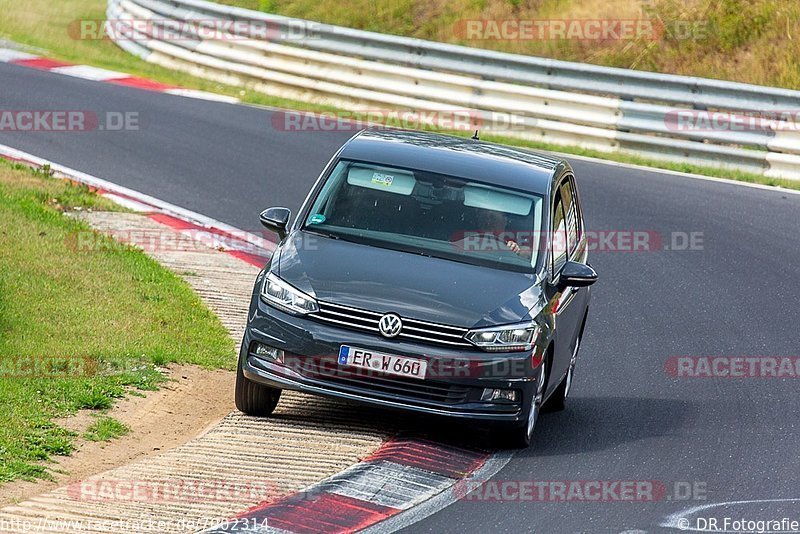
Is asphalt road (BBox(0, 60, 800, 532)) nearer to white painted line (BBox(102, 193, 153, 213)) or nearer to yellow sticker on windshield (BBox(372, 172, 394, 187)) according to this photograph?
white painted line (BBox(102, 193, 153, 213))

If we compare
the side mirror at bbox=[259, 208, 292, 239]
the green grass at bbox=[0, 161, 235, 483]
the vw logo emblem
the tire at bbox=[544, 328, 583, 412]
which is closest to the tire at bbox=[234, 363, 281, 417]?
the green grass at bbox=[0, 161, 235, 483]

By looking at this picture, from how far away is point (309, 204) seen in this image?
954 centimetres

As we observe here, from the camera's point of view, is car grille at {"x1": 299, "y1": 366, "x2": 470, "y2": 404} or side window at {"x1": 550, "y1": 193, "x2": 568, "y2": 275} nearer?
car grille at {"x1": 299, "y1": 366, "x2": 470, "y2": 404}

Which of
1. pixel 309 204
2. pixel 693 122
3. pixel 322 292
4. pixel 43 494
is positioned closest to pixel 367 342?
pixel 322 292

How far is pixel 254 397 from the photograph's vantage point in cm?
885

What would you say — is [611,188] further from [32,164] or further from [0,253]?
[0,253]

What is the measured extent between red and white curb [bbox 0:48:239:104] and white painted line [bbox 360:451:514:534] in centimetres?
1483

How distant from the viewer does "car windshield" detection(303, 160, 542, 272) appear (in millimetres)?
9266

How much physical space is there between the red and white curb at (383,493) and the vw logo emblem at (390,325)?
70 cm

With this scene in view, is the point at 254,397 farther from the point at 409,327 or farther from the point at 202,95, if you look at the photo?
the point at 202,95

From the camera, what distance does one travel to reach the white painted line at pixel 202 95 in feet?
73.7

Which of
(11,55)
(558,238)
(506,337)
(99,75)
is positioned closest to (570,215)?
(558,238)

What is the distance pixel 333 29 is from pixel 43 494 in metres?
16.4

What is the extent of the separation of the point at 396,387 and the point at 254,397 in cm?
101
